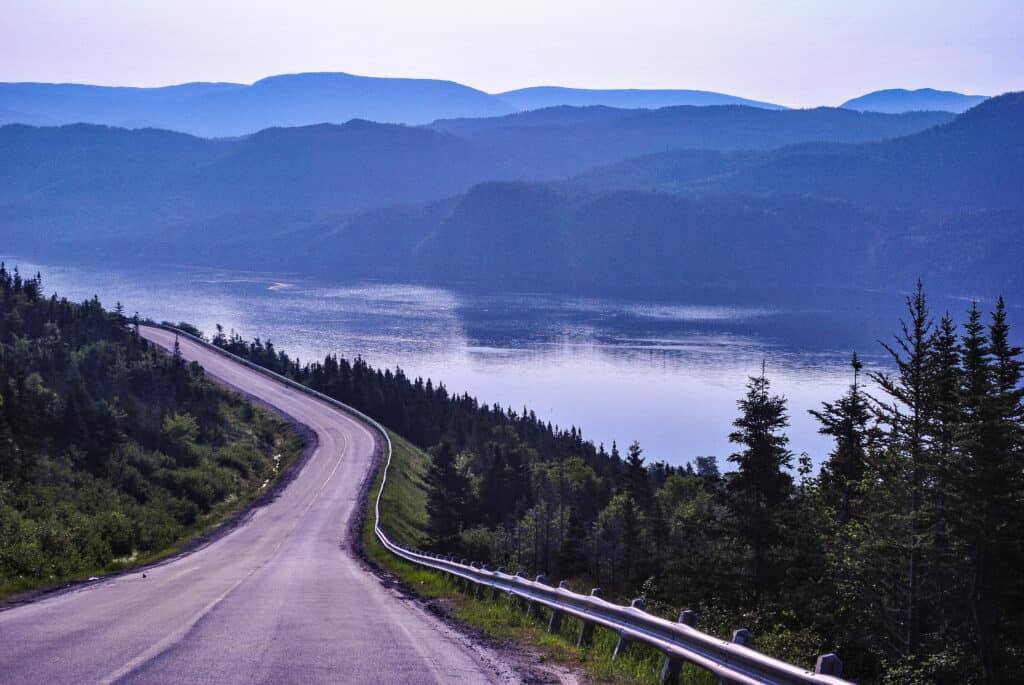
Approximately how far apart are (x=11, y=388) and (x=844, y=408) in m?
30.3

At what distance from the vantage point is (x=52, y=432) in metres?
36.8

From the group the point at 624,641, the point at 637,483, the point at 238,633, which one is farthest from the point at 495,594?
the point at 637,483

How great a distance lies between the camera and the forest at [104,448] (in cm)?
2533

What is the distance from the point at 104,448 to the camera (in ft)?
123

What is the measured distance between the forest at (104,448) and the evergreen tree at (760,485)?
1782 cm

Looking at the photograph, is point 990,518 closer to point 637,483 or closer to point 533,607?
point 533,607

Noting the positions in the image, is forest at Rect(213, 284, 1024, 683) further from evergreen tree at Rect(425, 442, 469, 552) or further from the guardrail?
the guardrail

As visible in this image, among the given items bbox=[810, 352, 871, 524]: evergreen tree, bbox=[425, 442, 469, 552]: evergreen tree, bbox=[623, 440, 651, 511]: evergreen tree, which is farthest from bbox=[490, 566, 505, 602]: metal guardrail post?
bbox=[623, 440, 651, 511]: evergreen tree

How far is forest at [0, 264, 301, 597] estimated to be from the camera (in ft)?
83.1

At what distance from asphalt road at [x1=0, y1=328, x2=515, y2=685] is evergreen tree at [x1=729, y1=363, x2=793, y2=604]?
11248 millimetres

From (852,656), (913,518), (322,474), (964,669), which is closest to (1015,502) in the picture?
(913,518)

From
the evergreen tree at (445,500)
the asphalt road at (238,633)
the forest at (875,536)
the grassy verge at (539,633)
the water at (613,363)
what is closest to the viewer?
the asphalt road at (238,633)

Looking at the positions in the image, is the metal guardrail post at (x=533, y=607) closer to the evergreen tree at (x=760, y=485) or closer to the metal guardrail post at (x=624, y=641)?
the metal guardrail post at (x=624, y=641)

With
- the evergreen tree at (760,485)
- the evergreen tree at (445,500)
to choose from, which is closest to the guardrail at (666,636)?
the evergreen tree at (760,485)
